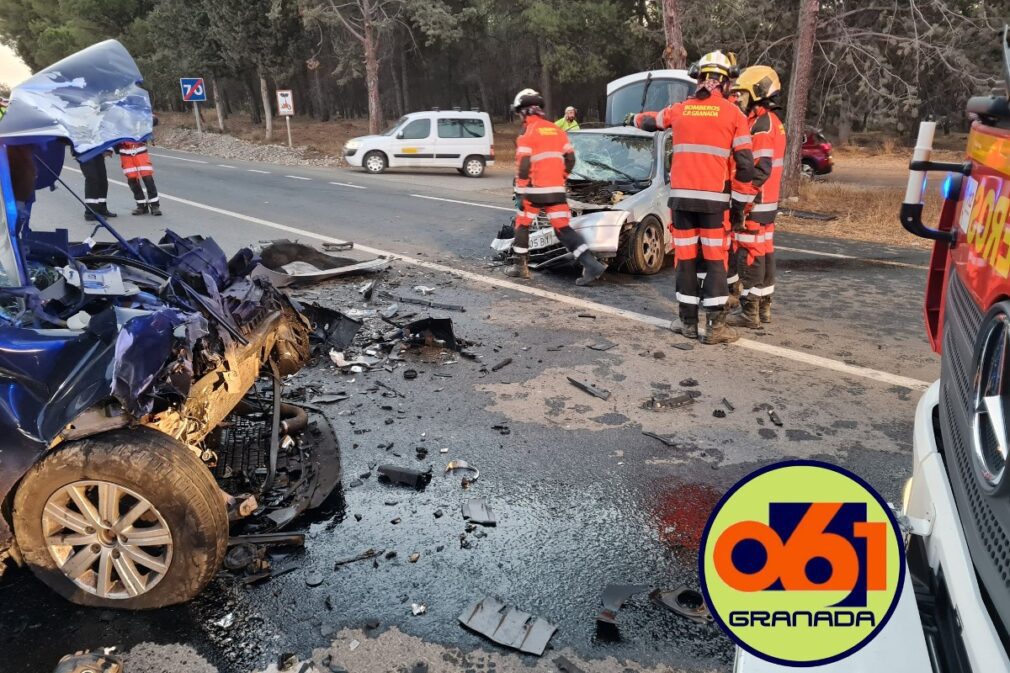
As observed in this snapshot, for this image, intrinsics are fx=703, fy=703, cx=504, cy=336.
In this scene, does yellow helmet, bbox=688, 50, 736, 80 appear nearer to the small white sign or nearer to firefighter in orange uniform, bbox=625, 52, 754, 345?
firefighter in orange uniform, bbox=625, 52, 754, 345

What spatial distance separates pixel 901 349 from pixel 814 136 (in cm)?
1646

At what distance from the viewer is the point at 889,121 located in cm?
1811

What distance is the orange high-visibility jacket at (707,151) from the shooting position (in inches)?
223

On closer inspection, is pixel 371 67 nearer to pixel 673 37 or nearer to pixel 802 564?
pixel 673 37

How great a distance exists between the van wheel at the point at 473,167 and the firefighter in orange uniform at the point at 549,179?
13.1 metres

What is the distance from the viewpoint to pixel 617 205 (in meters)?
7.96

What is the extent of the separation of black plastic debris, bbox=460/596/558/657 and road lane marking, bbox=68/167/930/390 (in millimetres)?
3552

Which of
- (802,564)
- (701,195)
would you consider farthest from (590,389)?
(802,564)

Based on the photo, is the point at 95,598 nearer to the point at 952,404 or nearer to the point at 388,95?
the point at 952,404

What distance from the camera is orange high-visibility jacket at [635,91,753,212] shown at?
566cm

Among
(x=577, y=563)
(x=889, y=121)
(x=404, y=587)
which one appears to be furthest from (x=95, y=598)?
(x=889, y=121)

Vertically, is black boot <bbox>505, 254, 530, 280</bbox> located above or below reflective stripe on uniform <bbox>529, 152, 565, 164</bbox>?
below

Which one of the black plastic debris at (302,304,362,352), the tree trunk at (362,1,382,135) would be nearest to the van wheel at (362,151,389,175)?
the tree trunk at (362,1,382,135)

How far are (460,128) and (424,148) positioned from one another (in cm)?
125
